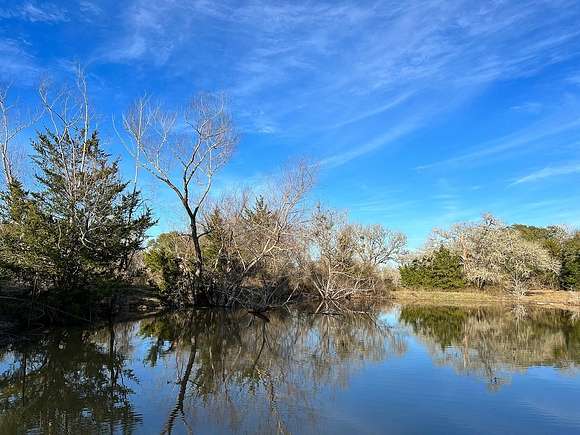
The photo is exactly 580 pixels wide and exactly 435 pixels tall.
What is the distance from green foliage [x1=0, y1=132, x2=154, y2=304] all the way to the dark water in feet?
8.20

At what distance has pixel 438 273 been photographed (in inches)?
1660

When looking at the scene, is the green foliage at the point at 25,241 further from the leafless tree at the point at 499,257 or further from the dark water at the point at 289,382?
the leafless tree at the point at 499,257

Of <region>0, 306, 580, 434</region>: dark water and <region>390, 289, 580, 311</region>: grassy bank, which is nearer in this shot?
<region>0, 306, 580, 434</region>: dark water

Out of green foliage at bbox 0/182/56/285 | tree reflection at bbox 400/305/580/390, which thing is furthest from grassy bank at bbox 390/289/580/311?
green foliage at bbox 0/182/56/285

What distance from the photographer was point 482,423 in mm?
7004

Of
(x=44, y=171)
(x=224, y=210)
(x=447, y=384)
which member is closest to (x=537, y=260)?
(x=224, y=210)

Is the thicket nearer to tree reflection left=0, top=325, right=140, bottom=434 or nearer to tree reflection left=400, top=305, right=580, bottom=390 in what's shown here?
tree reflection left=400, top=305, right=580, bottom=390

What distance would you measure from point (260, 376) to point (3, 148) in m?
18.8

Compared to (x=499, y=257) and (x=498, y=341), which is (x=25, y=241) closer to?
(x=498, y=341)

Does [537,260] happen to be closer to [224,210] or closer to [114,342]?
[224,210]

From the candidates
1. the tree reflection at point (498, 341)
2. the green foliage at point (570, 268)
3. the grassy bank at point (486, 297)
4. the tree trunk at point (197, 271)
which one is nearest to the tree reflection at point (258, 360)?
the tree reflection at point (498, 341)

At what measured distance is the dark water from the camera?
6.80 meters

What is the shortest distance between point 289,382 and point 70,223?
1174 cm

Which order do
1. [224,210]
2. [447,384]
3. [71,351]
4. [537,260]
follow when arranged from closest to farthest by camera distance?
1. [447,384]
2. [71,351]
3. [224,210]
4. [537,260]
